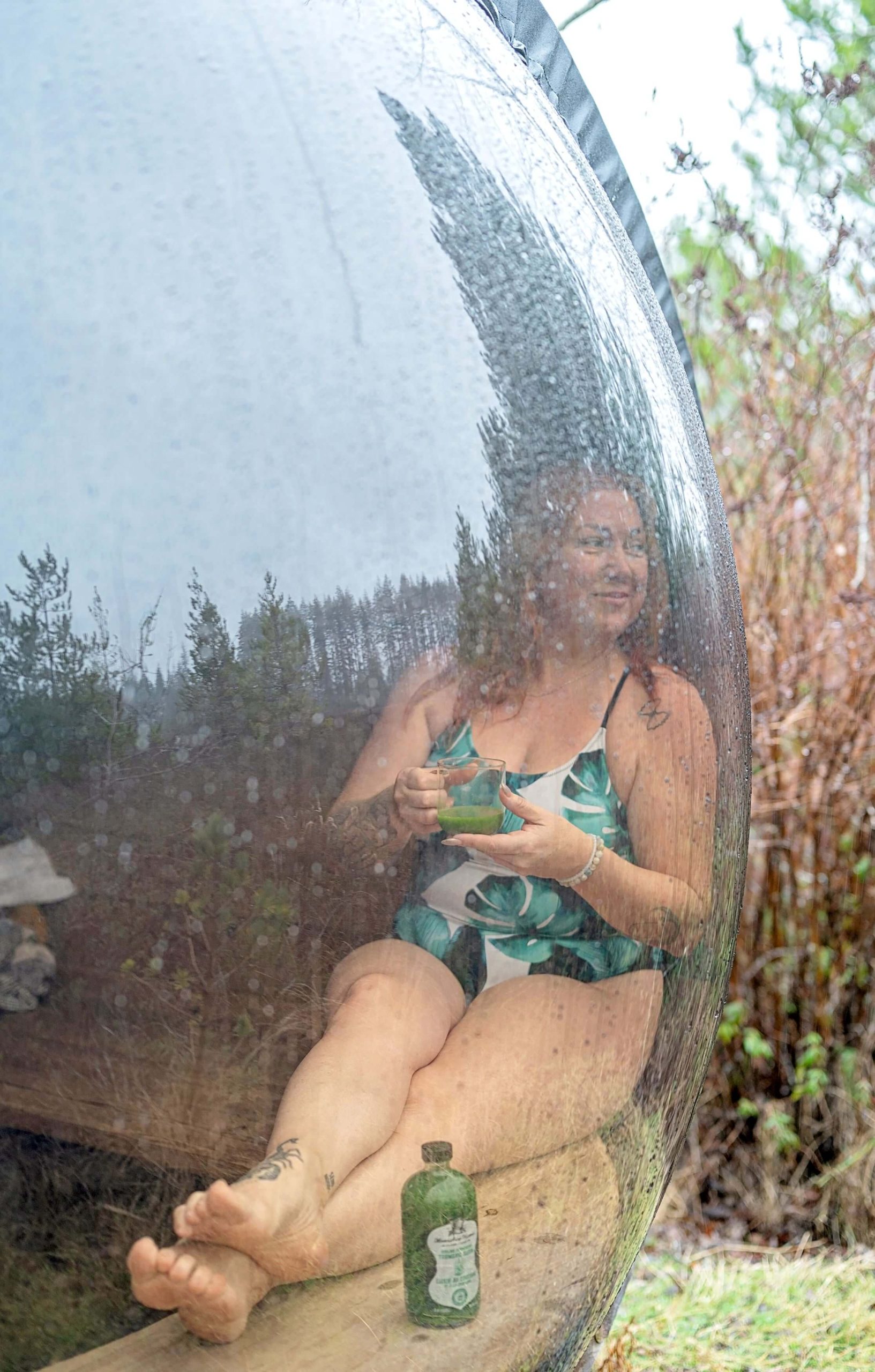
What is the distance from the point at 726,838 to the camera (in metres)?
1.31

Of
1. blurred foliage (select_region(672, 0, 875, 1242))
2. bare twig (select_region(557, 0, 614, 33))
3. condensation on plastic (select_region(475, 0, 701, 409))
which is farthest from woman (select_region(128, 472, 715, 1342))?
blurred foliage (select_region(672, 0, 875, 1242))

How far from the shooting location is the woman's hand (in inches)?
37.4

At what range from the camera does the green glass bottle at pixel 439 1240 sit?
96 cm

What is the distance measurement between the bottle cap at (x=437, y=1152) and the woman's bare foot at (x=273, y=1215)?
8 cm

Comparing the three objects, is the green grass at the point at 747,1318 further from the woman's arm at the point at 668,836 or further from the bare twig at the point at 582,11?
the bare twig at the point at 582,11

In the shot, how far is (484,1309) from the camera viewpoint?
3.40ft

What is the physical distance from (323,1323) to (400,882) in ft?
1.01

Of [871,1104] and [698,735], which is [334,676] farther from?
[871,1104]

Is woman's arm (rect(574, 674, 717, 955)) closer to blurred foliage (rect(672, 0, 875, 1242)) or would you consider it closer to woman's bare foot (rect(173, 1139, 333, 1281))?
woman's bare foot (rect(173, 1139, 333, 1281))

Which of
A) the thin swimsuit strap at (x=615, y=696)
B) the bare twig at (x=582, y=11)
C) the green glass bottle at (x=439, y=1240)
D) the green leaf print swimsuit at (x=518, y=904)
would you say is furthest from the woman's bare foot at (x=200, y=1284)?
the bare twig at (x=582, y=11)

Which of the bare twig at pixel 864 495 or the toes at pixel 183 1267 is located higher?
the bare twig at pixel 864 495

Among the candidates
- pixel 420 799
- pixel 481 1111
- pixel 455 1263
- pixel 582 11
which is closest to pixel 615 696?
pixel 420 799

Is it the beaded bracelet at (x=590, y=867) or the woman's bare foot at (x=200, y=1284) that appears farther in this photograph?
the beaded bracelet at (x=590, y=867)

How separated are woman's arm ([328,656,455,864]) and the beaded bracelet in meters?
0.16
